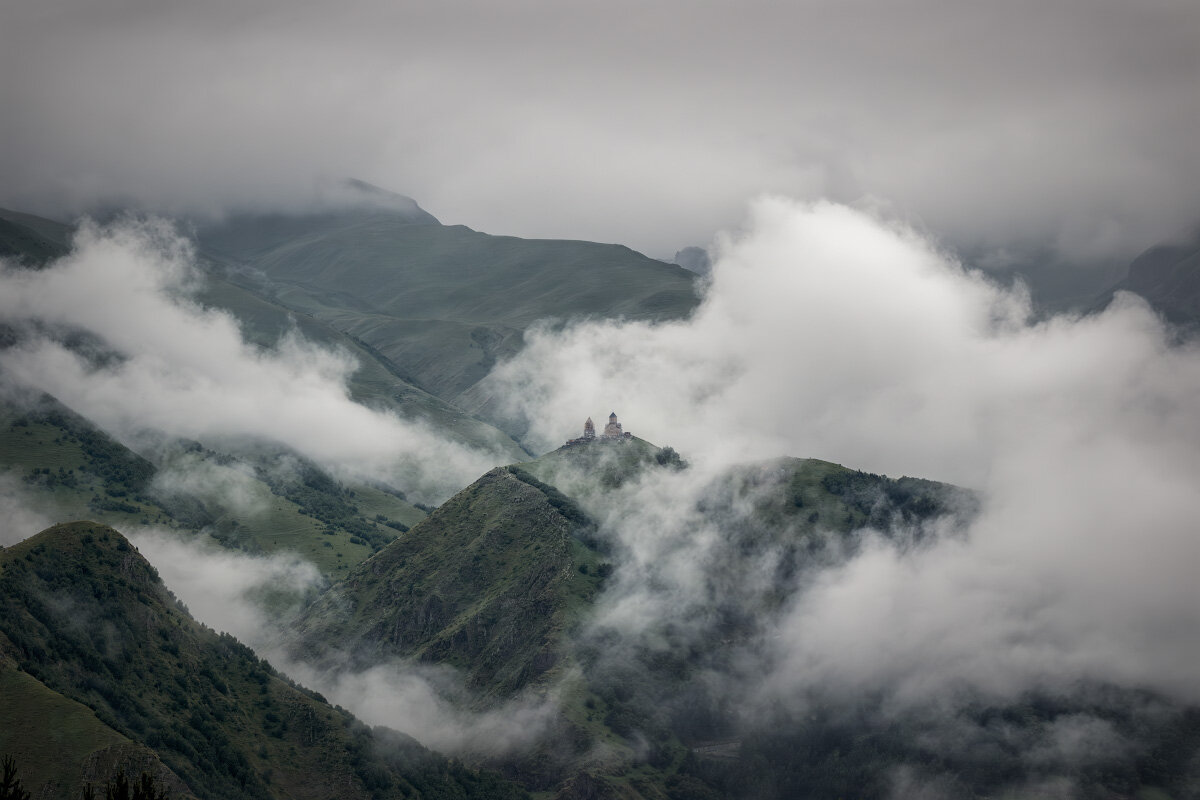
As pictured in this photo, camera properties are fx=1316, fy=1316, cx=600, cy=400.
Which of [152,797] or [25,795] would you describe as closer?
[152,797]
